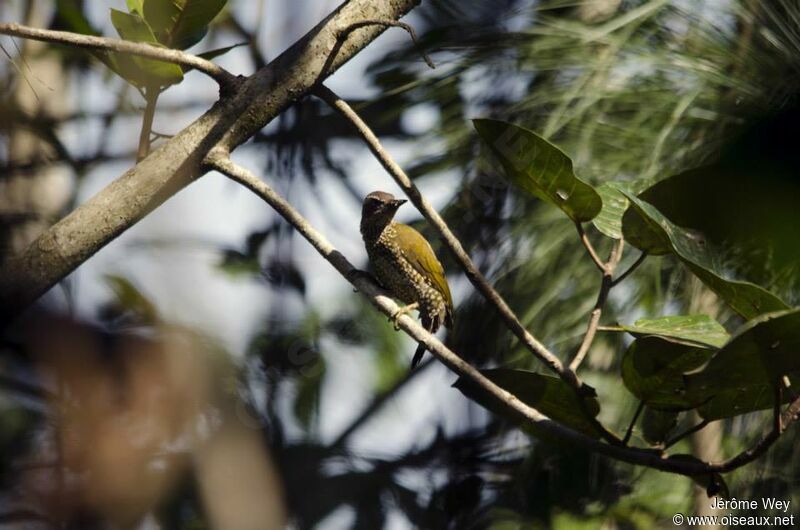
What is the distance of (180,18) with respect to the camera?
46.8 inches

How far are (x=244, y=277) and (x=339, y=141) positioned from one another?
20.1 inches

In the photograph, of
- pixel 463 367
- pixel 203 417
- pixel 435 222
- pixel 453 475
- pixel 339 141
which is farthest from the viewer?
pixel 339 141

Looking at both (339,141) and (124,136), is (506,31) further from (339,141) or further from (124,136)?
(124,136)

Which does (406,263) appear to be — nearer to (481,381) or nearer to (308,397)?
(308,397)

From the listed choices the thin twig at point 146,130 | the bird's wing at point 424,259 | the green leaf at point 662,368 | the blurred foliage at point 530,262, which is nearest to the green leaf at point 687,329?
the green leaf at point 662,368

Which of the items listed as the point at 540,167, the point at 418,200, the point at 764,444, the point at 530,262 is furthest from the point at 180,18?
the point at 530,262

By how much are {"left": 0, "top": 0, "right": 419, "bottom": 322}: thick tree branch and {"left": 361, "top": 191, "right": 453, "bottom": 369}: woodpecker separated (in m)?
0.98

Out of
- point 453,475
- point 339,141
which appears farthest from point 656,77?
point 453,475

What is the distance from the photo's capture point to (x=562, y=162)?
112 cm

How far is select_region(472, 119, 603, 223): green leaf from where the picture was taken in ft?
3.57

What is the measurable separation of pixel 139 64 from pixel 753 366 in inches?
32.6

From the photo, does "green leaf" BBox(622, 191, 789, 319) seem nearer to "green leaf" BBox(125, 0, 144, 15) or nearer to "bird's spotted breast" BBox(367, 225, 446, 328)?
"green leaf" BBox(125, 0, 144, 15)

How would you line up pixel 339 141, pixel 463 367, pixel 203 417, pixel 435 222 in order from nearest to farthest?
pixel 463 367 → pixel 435 222 → pixel 203 417 → pixel 339 141

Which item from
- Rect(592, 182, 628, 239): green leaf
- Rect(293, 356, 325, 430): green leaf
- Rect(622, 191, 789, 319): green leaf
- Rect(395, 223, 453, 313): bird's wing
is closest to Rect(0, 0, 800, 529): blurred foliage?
Rect(293, 356, 325, 430): green leaf
